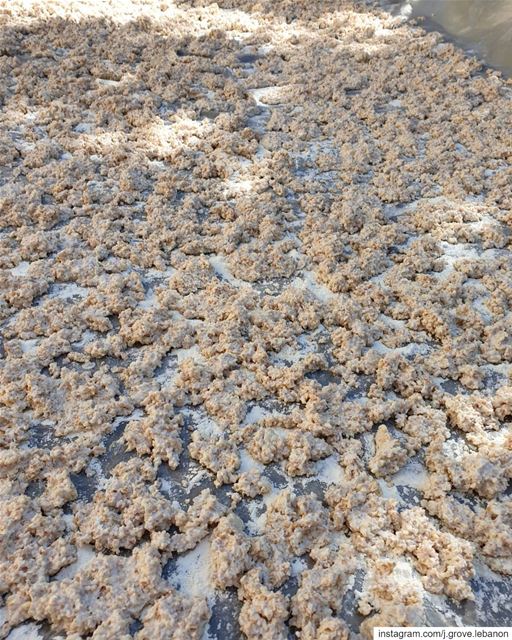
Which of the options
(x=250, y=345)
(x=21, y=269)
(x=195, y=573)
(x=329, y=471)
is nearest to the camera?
(x=195, y=573)

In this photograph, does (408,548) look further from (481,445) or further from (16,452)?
(16,452)

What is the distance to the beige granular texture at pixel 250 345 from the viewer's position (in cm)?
140

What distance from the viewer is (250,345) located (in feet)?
6.38

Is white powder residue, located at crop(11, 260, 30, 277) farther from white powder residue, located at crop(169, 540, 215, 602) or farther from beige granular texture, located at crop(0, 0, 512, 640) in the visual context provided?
white powder residue, located at crop(169, 540, 215, 602)

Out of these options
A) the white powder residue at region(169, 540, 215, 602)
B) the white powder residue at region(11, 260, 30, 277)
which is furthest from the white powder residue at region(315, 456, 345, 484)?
the white powder residue at region(11, 260, 30, 277)

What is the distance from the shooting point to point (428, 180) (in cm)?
273

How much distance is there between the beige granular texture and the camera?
140 cm

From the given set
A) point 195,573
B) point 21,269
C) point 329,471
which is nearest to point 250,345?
point 329,471

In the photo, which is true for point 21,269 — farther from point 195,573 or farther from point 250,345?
point 195,573

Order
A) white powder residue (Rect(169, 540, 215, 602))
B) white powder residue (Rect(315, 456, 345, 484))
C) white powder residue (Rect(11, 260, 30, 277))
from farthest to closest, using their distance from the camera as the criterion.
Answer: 1. white powder residue (Rect(11, 260, 30, 277))
2. white powder residue (Rect(315, 456, 345, 484))
3. white powder residue (Rect(169, 540, 215, 602))

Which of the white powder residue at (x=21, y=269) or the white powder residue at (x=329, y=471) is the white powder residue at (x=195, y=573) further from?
→ the white powder residue at (x=21, y=269)

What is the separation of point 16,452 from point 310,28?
149 inches

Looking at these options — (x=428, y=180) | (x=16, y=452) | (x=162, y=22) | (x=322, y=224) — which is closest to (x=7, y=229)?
(x=16, y=452)

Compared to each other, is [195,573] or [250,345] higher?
[250,345]
